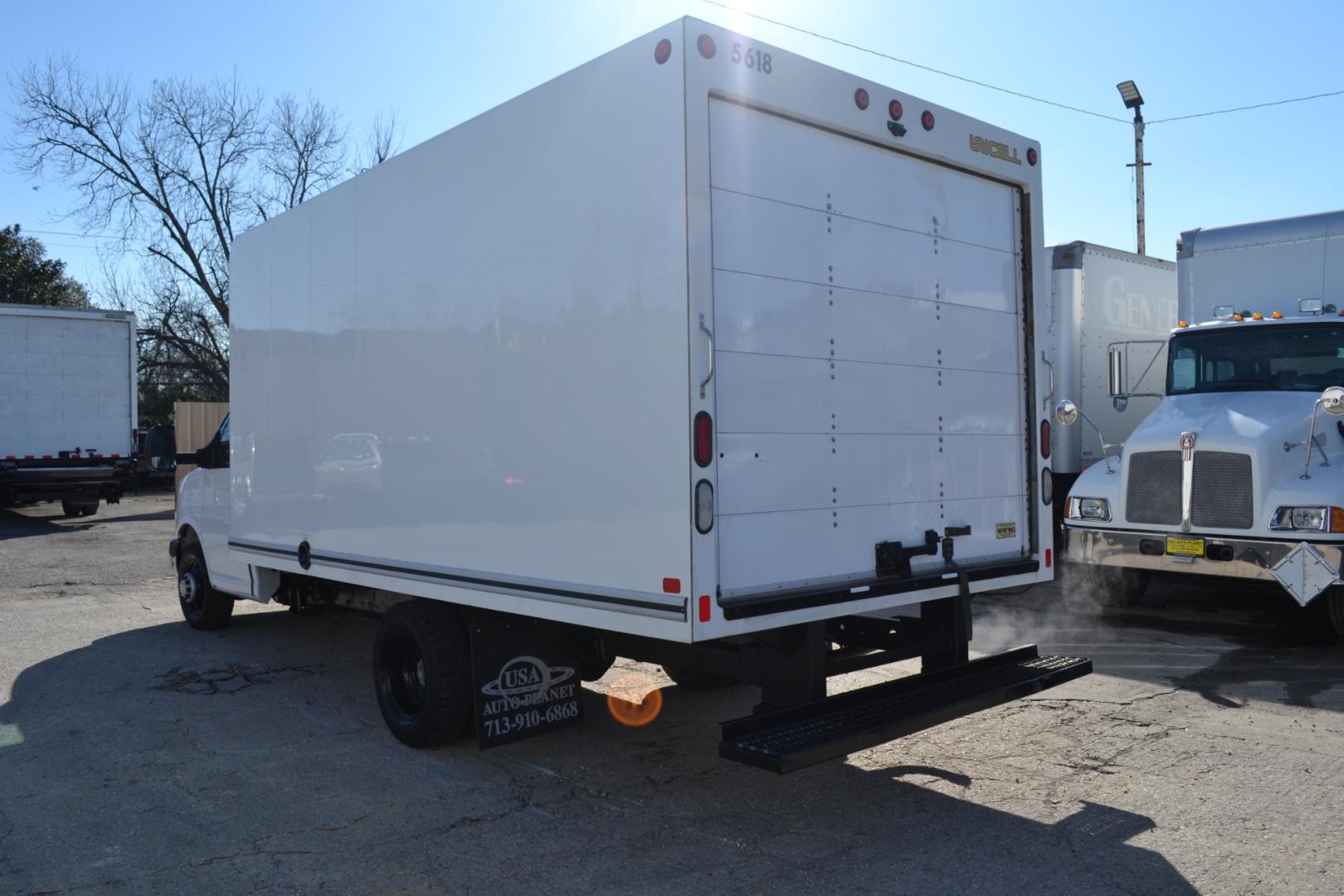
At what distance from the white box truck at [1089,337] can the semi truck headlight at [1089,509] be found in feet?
6.00

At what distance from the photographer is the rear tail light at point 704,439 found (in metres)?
4.21

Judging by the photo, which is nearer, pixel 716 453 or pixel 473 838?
pixel 716 453

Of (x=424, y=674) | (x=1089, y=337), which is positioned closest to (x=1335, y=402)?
(x=1089, y=337)

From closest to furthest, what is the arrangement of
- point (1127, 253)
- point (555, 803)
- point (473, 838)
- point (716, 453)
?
point (716, 453) < point (473, 838) < point (555, 803) < point (1127, 253)

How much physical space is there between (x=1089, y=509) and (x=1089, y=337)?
307cm

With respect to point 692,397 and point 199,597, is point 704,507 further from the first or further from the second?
point 199,597

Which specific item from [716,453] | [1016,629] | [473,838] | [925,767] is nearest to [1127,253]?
[1016,629]

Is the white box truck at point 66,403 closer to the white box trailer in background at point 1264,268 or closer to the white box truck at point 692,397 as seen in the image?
the white box truck at point 692,397

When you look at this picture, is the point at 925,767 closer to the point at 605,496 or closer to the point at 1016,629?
the point at 605,496

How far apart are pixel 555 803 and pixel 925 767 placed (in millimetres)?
1929

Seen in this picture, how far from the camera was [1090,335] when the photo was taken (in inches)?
461

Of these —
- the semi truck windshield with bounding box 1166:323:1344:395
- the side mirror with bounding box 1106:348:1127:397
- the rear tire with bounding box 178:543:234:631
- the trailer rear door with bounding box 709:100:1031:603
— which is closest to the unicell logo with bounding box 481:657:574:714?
the trailer rear door with bounding box 709:100:1031:603

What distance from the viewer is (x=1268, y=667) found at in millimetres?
7605

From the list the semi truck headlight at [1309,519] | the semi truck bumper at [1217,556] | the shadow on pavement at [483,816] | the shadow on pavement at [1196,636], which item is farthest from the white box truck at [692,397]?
the semi truck headlight at [1309,519]
